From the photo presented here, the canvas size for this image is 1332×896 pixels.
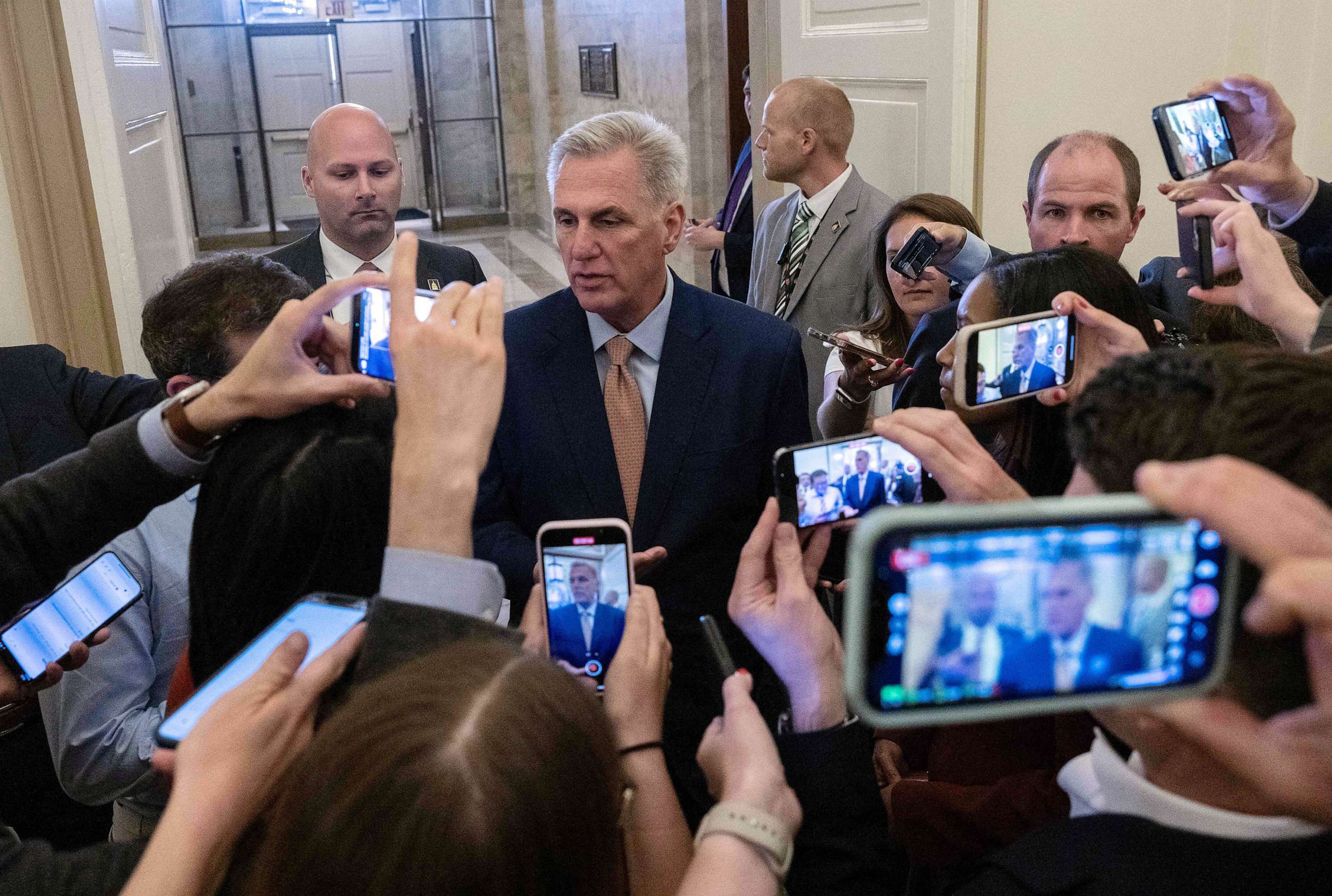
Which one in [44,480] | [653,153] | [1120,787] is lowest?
[1120,787]

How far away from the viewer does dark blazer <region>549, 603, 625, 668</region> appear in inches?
57.9

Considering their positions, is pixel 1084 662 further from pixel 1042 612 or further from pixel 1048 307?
pixel 1048 307

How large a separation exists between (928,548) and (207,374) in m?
1.45

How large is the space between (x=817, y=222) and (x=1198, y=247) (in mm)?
1962

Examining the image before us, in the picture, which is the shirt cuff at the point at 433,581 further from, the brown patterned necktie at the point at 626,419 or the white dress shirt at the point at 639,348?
the white dress shirt at the point at 639,348

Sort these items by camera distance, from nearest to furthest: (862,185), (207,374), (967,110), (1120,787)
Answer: (1120,787) → (207,374) → (967,110) → (862,185)

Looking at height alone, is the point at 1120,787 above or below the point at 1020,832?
above

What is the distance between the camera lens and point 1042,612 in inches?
29.7

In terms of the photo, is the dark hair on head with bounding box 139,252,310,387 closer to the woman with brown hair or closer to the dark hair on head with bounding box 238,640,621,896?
the dark hair on head with bounding box 238,640,621,896

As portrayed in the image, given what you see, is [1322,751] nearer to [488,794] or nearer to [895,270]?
[488,794]

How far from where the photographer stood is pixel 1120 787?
928 mm

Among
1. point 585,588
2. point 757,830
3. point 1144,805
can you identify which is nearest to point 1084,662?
point 1144,805

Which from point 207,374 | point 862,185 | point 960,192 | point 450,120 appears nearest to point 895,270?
point 960,192

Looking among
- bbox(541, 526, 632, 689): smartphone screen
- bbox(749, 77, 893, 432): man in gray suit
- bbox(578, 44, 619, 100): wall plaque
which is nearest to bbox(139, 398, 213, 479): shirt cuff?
bbox(541, 526, 632, 689): smartphone screen
